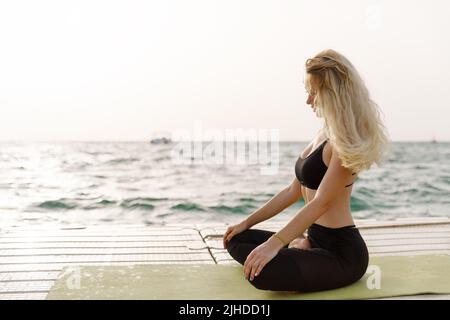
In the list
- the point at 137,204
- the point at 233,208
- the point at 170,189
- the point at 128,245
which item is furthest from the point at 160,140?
the point at 128,245

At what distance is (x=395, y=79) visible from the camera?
60.7 feet

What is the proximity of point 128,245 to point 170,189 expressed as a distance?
1192cm

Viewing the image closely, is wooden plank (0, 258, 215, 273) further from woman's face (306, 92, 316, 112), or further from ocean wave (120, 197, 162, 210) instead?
ocean wave (120, 197, 162, 210)

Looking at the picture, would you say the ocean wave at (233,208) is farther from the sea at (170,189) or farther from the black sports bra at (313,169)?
the black sports bra at (313,169)

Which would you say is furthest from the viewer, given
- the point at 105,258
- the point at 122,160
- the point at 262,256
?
the point at 122,160

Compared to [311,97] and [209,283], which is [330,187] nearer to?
[311,97]

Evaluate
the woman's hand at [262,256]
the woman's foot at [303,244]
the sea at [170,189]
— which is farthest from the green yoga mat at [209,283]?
the sea at [170,189]

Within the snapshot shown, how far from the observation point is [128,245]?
12.1ft

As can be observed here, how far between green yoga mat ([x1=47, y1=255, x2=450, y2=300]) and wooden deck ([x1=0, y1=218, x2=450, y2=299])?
0.46ft

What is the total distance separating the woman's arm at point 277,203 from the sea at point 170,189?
1638 millimetres

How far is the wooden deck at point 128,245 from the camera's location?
2.99 meters

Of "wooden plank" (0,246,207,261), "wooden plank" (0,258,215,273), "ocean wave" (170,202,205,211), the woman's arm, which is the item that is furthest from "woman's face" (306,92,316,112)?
"ocean wave" (170,202,205,211)

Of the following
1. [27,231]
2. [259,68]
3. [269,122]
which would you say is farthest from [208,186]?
[27,231]
